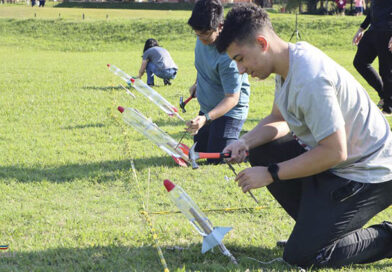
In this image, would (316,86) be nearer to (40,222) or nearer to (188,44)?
(40,222)

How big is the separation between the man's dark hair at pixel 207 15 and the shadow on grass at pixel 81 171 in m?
1.57

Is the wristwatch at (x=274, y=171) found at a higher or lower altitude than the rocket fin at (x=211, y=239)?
higher

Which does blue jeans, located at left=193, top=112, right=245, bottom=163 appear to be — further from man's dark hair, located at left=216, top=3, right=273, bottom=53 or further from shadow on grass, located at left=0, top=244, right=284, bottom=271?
man's dark hair, located at left=216, top=3, right=273, bottom=53

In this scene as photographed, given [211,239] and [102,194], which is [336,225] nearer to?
[211,239]

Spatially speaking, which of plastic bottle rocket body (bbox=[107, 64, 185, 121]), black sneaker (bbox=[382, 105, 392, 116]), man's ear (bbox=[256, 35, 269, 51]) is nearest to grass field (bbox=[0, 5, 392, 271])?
plastic bottle rocket body (bbox=[107, 64, 185, 121])

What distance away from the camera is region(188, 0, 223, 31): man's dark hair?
4340mm

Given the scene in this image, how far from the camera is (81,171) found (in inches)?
201

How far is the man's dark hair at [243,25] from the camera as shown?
283 centimetres

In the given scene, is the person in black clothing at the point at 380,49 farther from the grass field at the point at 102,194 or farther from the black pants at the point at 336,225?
the black pants at the point at 336,225

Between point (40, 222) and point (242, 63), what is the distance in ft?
6.62

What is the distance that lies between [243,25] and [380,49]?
16.4ft

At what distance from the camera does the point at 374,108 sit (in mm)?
3049

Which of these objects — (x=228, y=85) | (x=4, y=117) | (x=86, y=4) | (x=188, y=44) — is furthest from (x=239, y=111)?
(x=86, y=4)

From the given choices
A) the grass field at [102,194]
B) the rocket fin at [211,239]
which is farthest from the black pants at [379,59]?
the rocket fin at [211,239]
